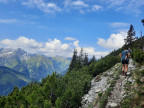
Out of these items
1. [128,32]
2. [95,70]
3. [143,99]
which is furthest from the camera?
[128,32]

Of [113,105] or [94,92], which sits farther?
A: [94,92]

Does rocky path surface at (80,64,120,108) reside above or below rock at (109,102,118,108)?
below

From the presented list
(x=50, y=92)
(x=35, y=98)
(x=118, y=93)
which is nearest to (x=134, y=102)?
(x=118, y=93)

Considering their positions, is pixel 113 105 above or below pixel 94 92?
above

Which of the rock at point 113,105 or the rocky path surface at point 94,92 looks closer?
the rock at point 113,105

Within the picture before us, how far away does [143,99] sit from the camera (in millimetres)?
9391

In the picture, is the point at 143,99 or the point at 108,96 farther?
the point at 108,96

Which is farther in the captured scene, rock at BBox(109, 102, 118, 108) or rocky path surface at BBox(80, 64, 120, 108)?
rocky path surface at BBox(80, 64, 120, 108)

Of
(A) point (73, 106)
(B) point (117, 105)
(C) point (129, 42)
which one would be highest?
(C) point (129, 42)

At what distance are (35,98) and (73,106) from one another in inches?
186

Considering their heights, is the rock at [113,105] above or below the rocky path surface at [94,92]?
above

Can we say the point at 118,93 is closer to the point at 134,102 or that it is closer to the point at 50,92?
the point at 134,102

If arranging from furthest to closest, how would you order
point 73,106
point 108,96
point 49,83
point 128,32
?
point 128,32 → point 49,83 → point 73,106 → point 108,96

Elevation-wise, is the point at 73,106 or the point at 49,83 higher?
the point at 49,83
